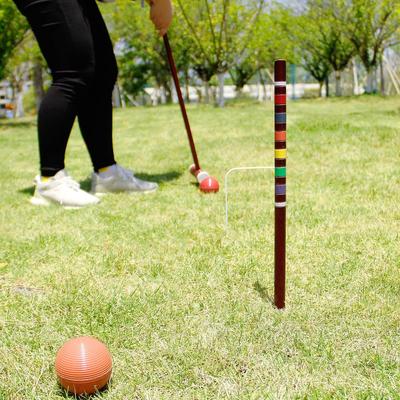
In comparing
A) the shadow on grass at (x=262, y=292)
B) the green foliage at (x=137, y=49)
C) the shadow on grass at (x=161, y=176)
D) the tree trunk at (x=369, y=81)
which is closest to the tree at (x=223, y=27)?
the green foliage at (x=137, y=49)

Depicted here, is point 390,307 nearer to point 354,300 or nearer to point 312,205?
point 354,300

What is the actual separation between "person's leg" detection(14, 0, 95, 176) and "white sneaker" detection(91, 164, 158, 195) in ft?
1.31

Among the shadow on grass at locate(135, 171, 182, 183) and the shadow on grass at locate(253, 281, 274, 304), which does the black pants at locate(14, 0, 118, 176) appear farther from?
the shadow on grass at locate(253, 281, 274, 304)

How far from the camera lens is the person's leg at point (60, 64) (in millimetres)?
3252

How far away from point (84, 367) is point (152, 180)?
318cm

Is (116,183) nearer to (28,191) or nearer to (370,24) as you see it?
(28,191)

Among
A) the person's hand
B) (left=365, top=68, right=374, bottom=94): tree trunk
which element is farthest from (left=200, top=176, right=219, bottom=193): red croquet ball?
(left=365, top=68, right=374, bottom=94): tree trunk

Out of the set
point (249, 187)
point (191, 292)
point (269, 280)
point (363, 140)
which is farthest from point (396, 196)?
point (363, 140)

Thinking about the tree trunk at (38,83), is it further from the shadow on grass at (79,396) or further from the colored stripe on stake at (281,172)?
the shadow on grass at (79,396)

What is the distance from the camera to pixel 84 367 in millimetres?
1405

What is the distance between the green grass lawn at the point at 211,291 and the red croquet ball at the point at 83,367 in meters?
0.06

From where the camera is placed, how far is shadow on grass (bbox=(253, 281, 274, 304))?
6.56 ft

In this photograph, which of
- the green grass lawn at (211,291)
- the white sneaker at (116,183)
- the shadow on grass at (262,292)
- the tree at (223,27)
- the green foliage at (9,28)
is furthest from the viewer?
the tree at (223,27)

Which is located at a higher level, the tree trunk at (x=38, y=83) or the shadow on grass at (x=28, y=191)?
the tree trunk at (x=38, y=83)
